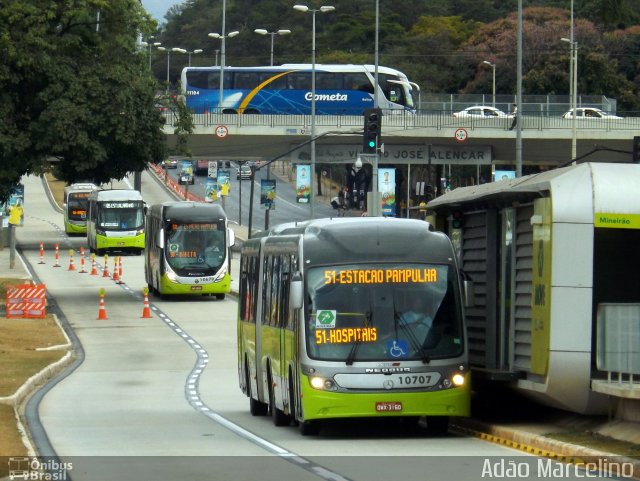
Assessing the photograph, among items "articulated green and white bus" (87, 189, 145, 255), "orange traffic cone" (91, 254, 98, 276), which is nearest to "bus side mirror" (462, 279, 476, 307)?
"orange traffic cone" (91, 254, 98, 276)

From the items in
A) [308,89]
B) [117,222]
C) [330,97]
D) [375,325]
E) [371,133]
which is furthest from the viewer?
[330,97]

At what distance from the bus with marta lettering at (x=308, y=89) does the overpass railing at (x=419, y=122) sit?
866 centimetres

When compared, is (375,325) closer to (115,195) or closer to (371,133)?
(371,133)

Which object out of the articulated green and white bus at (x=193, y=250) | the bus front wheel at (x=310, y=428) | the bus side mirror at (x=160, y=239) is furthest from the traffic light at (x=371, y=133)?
the bus front wheel at (x=310, y=428)

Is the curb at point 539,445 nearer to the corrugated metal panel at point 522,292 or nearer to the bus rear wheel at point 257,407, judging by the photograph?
the corrugated metal panel at point 522,292

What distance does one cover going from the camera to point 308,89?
87875mm

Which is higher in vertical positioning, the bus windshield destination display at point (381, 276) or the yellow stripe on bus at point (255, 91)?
the yellow stripe on bus at point (255, 91)

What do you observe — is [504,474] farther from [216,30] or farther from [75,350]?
[216,30]

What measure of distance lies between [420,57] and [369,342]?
11666cm

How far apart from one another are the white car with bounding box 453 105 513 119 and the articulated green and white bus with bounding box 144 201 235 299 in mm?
30242

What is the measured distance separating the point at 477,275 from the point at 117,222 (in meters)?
54.4

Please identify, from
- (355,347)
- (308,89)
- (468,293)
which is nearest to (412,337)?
(355,347)

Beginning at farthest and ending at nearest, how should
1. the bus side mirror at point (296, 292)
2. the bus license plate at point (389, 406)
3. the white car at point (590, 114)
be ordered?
the white car at point (590, 114) → the bus side mirror at point (296, 292) → the bus license plate at point (389, 406)

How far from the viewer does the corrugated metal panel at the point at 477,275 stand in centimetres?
1844
